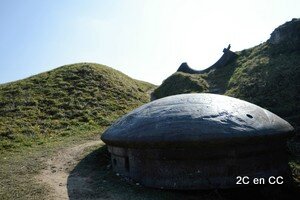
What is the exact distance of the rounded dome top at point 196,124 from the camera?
8.73 metres

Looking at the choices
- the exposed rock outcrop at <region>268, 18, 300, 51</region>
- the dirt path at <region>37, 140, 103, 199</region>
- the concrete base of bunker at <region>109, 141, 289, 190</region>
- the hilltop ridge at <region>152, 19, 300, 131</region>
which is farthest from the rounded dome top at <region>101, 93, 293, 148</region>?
the exposed rock outcrop at <region>268, 18, 300, 51</region>

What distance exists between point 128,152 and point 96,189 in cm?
132

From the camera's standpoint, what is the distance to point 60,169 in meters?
11.6

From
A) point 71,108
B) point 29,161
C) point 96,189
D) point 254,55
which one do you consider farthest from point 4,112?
point 254,55

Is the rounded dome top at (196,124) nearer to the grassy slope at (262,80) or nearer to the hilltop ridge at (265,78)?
the hilltop ridge at (265,78)

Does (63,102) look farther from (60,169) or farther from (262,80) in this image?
(262,80)

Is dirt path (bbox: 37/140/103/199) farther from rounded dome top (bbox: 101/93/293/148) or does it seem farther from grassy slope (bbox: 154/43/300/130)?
grassy slope (bbox: 154/43/300/130)

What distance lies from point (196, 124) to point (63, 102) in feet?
51.1

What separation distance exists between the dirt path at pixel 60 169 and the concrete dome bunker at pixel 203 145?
6.35ft

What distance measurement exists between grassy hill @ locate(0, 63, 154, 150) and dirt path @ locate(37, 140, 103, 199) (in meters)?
3.25

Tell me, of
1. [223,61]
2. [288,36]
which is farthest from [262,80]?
[223,61]

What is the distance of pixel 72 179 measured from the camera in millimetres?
10445

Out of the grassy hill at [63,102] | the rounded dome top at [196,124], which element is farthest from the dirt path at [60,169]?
the grassy hill at [63,102]

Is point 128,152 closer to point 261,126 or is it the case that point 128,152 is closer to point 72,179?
point 72,179
